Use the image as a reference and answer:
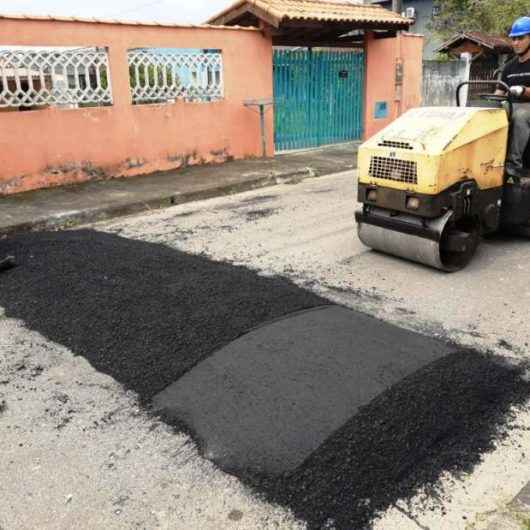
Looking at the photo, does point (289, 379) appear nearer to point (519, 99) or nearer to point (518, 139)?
point (518, 139)

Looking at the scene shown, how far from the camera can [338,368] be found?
3193 millimetres

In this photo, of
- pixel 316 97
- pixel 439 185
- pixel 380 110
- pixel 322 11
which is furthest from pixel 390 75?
pixel 439 185

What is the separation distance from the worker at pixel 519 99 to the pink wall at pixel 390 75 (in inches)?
287

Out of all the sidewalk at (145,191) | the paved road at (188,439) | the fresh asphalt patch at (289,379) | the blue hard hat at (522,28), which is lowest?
the paved road at (188,439)

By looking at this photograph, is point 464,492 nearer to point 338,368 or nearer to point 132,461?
point 338,368

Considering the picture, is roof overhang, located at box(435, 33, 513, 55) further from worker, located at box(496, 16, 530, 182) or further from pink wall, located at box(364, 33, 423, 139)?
worker, located at box(496, 16, 530, 182)

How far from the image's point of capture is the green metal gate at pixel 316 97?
11141 mm

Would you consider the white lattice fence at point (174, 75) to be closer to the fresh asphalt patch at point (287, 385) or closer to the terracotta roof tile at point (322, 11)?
the terracotta roof tile at point (322, 11)

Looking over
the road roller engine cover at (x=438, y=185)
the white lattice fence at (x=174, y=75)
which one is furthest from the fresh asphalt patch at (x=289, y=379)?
the white lattice fence at (x=174, y=75)

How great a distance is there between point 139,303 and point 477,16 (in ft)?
77.7

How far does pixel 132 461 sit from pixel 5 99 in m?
6.61

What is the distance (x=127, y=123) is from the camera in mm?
8961

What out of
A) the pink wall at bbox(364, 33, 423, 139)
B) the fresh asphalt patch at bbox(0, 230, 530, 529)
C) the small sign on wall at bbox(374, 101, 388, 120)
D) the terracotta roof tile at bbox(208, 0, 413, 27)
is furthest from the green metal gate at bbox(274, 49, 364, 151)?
the fresh asphalt patch at bbox(0, 230, 530, 529)

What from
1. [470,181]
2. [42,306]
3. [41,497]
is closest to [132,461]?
[41,497]
